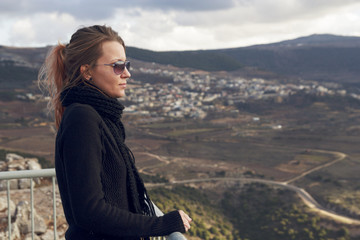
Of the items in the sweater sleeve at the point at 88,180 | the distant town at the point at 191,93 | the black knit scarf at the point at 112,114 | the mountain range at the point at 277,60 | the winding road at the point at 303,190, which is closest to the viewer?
the sweater sleeve at the point at 88,180

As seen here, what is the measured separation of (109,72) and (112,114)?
0.57 ft

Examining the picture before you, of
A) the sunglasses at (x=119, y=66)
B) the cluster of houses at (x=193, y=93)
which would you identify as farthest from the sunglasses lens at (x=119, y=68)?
the cluster of houses at (x=193, y=93)

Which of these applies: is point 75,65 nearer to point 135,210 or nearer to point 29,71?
point 135,210

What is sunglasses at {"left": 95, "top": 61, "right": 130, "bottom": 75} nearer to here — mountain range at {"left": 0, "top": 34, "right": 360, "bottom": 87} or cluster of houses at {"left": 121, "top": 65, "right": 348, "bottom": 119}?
cluster of houses at {"left": 121, "top": 65, "right": 348, "bottom": 119}

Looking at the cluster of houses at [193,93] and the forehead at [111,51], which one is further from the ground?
the forehead at [111,51]

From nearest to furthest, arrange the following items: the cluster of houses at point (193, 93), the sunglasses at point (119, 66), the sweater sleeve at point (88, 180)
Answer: the sweater sleeve at point (88, 180) < the sunglasses at point (119, 66) < the cluster of houses at point (193, 93)

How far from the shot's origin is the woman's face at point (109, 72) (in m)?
1.54

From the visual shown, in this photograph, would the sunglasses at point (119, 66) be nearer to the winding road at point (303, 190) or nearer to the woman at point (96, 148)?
the woman at point (96, 148)

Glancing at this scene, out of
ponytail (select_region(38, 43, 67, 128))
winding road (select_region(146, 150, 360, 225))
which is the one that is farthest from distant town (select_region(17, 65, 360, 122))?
ponytail (select_region(38, 43, 67, 128))

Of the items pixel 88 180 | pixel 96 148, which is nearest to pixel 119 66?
pixel 96 148

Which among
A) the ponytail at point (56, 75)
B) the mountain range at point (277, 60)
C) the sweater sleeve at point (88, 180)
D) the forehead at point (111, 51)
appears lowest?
the sweater sleeve at point (88, 180)

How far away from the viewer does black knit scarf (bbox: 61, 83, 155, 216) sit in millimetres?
1445

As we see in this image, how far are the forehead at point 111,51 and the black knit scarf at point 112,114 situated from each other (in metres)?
0.14

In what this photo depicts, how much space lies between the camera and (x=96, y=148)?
1313mm
